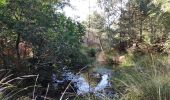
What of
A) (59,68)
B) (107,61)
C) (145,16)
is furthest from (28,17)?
(145,16)

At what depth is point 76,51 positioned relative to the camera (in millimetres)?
12781

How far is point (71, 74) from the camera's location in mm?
13086

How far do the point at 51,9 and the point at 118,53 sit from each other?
14.0m

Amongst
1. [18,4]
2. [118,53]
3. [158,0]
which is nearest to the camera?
[18,4]

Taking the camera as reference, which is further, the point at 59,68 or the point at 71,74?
the point at 71,74

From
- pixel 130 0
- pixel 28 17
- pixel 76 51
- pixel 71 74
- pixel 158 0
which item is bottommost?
pixel 71 74

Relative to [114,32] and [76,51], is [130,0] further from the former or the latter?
[76,51]

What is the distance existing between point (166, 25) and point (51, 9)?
7797mm

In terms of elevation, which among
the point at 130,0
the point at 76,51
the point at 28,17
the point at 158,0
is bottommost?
the point at 76,51

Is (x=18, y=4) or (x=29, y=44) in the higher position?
(x=18, y=4)

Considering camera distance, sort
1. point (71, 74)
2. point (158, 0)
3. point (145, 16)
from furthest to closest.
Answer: point (145, 16), point (158, 0), point (71, 74)

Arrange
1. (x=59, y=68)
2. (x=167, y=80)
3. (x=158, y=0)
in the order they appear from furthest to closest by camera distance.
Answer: (x=158, y=0), (x=59, y=68), (x=167, y=80)

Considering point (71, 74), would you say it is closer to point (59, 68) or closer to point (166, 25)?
point (59, 68)

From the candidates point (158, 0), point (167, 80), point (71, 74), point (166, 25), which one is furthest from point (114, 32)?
point (167, 80)
